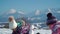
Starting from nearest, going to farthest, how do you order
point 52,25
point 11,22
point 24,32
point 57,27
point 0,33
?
point 57,27, point 52,25, point 24,32, point 11,22, point 0,33

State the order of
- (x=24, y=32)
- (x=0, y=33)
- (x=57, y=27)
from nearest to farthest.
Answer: (x=57, y=27), (x=24, y=32), (x=0, y=33)

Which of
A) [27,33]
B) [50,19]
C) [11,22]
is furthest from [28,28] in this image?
[50,19]

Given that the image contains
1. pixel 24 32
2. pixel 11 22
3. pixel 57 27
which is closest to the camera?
Result: pixel 57 27

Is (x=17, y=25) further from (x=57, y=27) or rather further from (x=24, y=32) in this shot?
(x=57, y=27)

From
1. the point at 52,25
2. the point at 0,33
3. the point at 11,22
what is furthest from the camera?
the point at 0,33

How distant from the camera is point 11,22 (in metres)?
3.23

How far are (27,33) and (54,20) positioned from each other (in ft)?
3.85

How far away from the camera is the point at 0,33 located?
6500mm

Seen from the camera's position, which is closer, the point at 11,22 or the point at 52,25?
the point at 52,25

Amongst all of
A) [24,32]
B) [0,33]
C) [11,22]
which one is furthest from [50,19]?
[0,33]

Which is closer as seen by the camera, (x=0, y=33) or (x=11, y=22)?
(x=11, y=22)

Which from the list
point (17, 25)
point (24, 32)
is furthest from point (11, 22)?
point (24, 32)

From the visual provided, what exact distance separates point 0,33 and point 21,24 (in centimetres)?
345

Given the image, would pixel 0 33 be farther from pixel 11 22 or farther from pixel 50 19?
pixel 50 19
